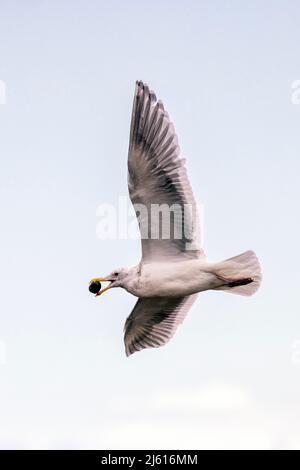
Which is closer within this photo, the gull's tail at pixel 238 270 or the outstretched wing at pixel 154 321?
the gull's tail at pixel 238 270

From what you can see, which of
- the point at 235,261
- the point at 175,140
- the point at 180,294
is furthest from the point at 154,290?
the point at 175,140

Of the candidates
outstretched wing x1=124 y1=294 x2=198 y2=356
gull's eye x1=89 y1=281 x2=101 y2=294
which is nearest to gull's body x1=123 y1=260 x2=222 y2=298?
gull's eye x1=89 y1=281 x2=101 y2=294

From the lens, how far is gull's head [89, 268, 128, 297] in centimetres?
983

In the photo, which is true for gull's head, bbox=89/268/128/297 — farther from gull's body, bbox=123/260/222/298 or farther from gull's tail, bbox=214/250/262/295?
gull's tail, bbox=214/250/262/295

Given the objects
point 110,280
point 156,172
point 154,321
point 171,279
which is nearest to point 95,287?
point 110,280

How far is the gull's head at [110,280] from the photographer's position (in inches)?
387

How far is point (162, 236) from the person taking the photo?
373 inches

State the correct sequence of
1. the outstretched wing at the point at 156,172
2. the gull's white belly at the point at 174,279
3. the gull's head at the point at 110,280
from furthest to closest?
the gull's head at the point at 110,280 < the gull's white belly at the point at 174,279 < the outstretched wing at the point at 156,172

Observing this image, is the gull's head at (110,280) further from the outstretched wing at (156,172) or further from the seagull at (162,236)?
the outstretched wing at (156,172)

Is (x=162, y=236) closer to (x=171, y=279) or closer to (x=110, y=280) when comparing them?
(x=171, y=279)

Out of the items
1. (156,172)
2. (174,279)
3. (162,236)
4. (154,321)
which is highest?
Answer: (156,172)

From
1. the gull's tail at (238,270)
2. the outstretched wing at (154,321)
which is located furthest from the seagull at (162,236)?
the outstretched wing at (154,321)

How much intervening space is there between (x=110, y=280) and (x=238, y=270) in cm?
144
